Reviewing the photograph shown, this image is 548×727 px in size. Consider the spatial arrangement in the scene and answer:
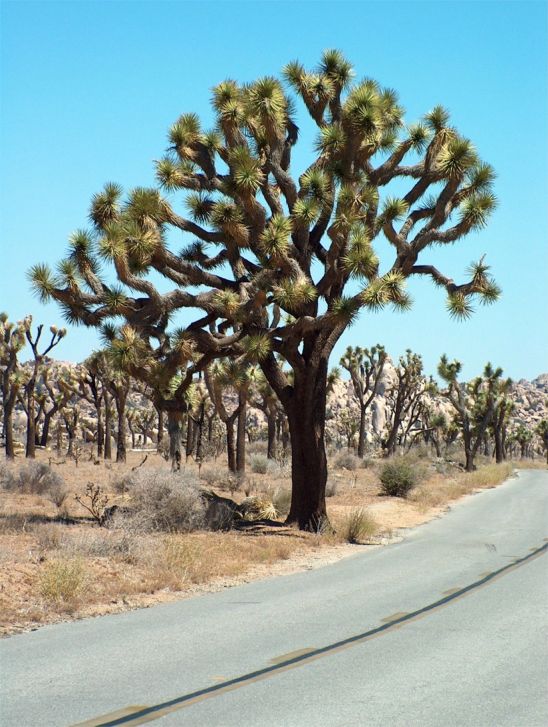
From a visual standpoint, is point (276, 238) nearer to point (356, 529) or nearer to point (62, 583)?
point (356, 529)

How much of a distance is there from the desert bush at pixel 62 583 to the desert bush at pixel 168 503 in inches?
203

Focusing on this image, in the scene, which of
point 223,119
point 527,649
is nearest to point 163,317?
point 223,119

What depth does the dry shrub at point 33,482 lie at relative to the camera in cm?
2236

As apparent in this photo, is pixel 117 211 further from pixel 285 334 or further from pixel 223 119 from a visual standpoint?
pixel 285 334

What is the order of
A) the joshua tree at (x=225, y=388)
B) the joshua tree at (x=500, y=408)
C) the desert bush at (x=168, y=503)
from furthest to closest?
the joshua tree at (x=500, y=408)
the joshua tree at (x=225, y=388)
the desert bush at (x=168, y=503)

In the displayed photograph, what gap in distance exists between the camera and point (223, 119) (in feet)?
52.7

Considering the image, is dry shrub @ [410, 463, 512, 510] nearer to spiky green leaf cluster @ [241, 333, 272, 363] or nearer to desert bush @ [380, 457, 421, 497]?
desert bush @ [380, 457, 421, 497]

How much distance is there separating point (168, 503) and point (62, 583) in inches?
250

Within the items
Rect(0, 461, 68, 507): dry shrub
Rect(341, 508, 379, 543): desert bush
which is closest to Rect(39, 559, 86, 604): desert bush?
Rect(341, 508, 379, 543): desert bush

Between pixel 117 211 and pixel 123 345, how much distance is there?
9.80ft

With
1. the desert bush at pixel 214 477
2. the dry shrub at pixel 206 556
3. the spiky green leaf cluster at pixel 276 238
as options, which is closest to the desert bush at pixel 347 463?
the desert bush at pixel 214 477

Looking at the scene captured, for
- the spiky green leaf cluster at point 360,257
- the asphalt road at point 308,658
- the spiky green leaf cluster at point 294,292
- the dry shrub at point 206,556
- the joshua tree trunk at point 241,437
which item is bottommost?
the asphalt road at point 308,658

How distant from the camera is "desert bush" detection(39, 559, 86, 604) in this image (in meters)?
9.07

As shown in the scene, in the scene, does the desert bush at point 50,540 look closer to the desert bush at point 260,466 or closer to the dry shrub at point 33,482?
the dry shrub at point 33,482
